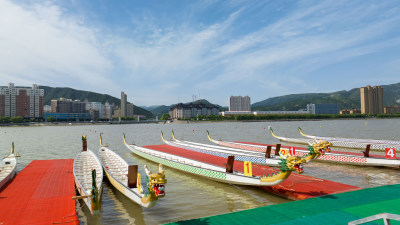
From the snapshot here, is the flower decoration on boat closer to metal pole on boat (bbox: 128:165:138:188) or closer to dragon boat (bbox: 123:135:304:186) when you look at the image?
metal pole on boat (bbox: 128:165:138:188)

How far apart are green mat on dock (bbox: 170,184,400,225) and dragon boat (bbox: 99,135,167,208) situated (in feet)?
5.12

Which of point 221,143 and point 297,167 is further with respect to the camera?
point 221,143

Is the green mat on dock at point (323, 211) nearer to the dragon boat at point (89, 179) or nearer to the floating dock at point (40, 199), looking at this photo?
the dragon boat at point (89, 179)

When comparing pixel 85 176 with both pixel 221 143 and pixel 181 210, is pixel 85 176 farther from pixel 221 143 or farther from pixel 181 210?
pixel 221 143

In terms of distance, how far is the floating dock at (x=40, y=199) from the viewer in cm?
1014

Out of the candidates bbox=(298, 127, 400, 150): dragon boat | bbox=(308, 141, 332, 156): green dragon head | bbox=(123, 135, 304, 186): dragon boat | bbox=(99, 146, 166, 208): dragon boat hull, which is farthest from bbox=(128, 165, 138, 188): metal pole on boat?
bbox=(298, 127, 400, 150): dragon boat

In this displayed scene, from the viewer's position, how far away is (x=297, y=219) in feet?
29.8

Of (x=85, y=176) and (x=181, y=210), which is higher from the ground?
(x=85, y=176)

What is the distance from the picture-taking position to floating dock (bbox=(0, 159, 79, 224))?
10.1 m

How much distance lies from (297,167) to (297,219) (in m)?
3.44

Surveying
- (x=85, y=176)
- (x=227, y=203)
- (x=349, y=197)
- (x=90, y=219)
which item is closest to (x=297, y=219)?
(x=349, y=197)

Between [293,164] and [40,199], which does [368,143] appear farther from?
[40,199]

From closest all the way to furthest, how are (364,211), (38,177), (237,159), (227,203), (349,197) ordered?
(364,211), (349,197), (227,203), (38,177), (237,159)

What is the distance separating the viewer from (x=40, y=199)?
12641 millimetres
